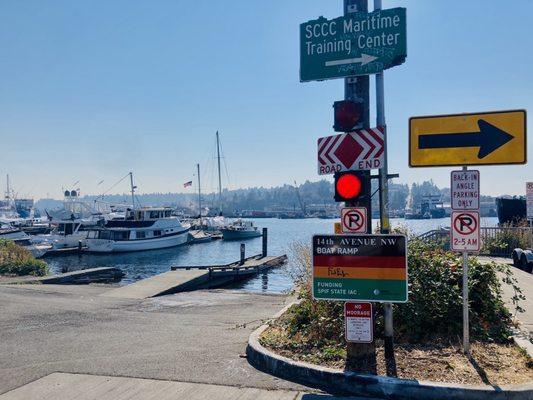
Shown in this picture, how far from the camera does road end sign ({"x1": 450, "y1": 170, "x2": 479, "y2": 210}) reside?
5.90 meters

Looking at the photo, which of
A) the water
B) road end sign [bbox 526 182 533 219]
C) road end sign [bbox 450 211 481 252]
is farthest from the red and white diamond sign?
the water

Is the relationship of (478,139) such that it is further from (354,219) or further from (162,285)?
(162,285)

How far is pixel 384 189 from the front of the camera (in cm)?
649

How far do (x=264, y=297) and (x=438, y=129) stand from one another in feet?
30.6

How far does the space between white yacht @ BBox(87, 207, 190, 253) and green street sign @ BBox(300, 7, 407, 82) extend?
47.1 meters

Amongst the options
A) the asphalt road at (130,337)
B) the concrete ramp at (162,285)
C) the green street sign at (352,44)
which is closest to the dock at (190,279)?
the concrete ramp at (162,285)

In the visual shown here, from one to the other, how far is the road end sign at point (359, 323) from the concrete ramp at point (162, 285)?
9636mm

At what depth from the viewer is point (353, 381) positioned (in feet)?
17.4

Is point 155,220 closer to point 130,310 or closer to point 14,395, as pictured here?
point 130,310

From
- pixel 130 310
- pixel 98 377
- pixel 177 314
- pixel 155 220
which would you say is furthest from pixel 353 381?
pixel 155 220

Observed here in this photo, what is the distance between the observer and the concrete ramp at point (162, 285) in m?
14.8

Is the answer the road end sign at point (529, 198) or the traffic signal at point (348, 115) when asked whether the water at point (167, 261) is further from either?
the traffic signal at point (348, 115)

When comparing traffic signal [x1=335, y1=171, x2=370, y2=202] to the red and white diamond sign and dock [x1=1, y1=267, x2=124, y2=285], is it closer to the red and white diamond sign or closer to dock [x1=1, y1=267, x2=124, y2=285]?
the red and white diamond sign

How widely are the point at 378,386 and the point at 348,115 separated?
10.2 feet
